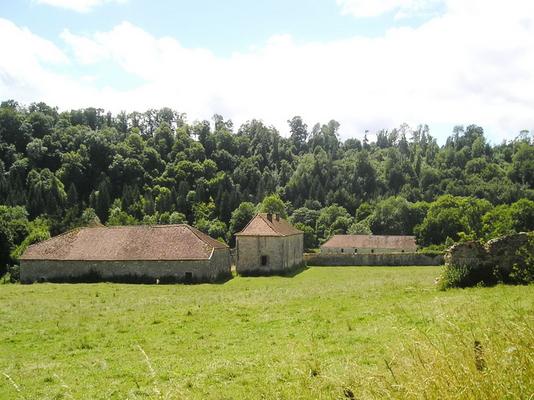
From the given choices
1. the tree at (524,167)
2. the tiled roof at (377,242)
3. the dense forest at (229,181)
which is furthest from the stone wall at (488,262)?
the tree at (524,167)

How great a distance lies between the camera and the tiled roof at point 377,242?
79.5 m

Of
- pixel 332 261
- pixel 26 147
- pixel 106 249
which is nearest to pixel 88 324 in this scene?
pixel 106 249

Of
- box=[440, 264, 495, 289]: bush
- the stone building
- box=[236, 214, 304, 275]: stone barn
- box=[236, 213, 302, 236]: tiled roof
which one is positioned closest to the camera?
box=[440, 264, 495, 289]: bush

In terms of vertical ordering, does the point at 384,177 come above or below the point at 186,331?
above

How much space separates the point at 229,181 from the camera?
128625 mm

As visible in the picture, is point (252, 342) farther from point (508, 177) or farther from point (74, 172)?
point (508, 177)

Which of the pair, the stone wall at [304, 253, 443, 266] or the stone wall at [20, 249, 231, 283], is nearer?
the stone wall at [20, 249, 231, 283]

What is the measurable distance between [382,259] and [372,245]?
978 inches

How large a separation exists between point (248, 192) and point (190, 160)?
21.6m

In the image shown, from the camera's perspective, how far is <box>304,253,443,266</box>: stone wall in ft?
180

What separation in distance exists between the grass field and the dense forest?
5841 centimetres

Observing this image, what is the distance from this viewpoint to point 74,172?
385 ft

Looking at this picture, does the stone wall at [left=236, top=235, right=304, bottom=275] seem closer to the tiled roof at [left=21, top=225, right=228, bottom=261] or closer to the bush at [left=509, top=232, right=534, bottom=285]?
the tiled roof at [left=21, top=225, right=228, bottom=261]

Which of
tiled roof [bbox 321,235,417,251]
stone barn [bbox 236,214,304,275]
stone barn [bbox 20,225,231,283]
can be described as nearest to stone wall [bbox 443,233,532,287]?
stone barn [bbox 20,225,231,283]
